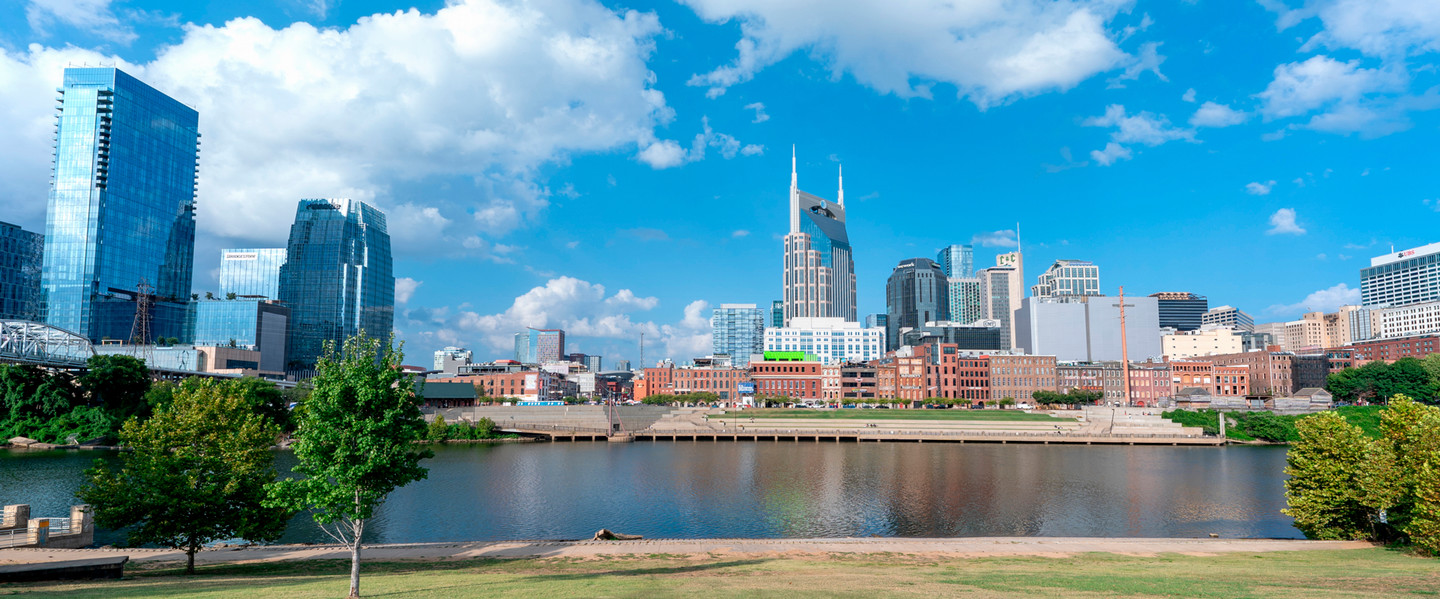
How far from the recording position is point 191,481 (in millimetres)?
31656

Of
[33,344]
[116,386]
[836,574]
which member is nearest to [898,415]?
[836,574]

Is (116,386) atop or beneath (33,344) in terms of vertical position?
beneath

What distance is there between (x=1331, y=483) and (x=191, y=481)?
55773 mm

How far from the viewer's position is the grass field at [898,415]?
152000 mm

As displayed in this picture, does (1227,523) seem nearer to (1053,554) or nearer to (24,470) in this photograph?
(1053,554)

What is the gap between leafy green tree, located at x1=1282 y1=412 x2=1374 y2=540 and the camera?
38500 mm

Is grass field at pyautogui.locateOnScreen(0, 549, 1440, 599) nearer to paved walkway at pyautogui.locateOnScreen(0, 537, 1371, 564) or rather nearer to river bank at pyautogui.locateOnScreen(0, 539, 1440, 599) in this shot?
river bank at pyautogui.locateOnScreen(0, 539, 1440, 599)

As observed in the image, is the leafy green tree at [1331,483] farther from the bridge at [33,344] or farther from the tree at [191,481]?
the bridge at [33,344]

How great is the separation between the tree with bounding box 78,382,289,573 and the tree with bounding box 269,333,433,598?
10.1 meters

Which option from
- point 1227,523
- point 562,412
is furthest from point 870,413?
point 1227,523

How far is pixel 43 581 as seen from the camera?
83.5 ft

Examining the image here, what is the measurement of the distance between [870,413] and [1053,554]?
125977mm

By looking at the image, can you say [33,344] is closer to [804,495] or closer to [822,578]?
[804,495]

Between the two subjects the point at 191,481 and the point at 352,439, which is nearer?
the point at 352,439
